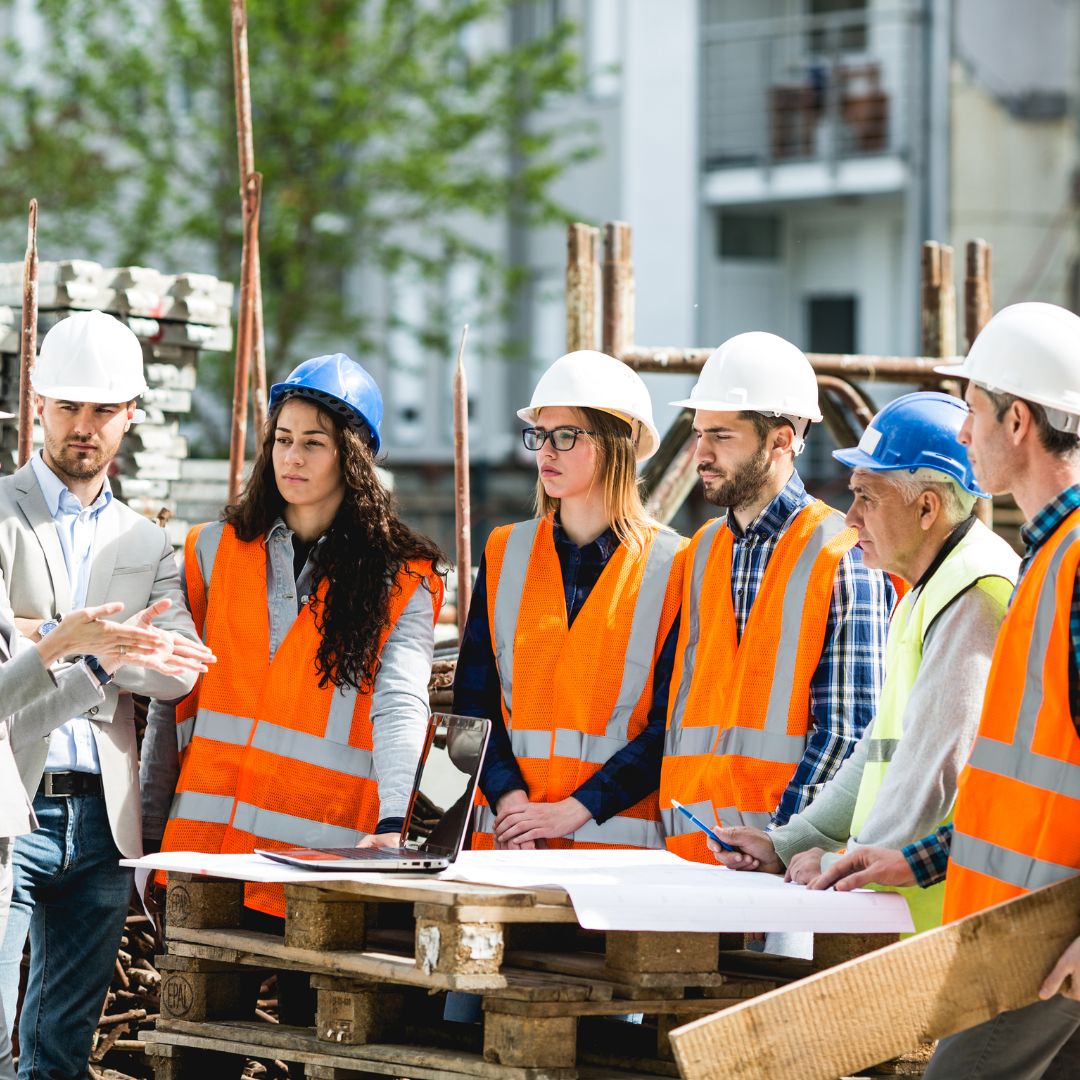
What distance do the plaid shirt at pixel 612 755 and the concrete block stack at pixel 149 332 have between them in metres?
2.82

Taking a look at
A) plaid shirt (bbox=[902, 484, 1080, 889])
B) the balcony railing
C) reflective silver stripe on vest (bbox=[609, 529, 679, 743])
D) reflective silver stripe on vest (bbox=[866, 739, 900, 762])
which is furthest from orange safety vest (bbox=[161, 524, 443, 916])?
the balcony railing

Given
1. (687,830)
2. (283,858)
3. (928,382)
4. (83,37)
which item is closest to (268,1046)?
(283,858)

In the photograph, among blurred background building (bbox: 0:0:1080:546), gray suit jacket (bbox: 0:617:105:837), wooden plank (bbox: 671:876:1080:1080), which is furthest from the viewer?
blurred background building (bbox: 0:0:1080:546)

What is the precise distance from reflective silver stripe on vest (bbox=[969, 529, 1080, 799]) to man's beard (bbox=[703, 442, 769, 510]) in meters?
1.47

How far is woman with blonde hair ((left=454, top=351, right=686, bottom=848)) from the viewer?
16.5 ft

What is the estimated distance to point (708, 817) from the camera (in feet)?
16.0

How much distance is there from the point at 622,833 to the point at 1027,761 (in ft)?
5.33

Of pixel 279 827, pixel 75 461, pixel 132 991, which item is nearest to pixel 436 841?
pixel 279 827

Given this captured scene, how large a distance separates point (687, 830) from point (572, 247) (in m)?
3.68

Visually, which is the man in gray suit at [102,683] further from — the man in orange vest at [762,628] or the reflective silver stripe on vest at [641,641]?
the man in orange vest at [762,628]

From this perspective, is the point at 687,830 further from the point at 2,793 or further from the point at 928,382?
the point at 928,382

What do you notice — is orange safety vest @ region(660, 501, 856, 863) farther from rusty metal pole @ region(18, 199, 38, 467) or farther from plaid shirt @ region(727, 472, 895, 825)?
rusty metal pole @ region(18, 199, 38, 467)

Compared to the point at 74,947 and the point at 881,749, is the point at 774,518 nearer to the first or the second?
the point at 881,749

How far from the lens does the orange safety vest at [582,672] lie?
198 inches
